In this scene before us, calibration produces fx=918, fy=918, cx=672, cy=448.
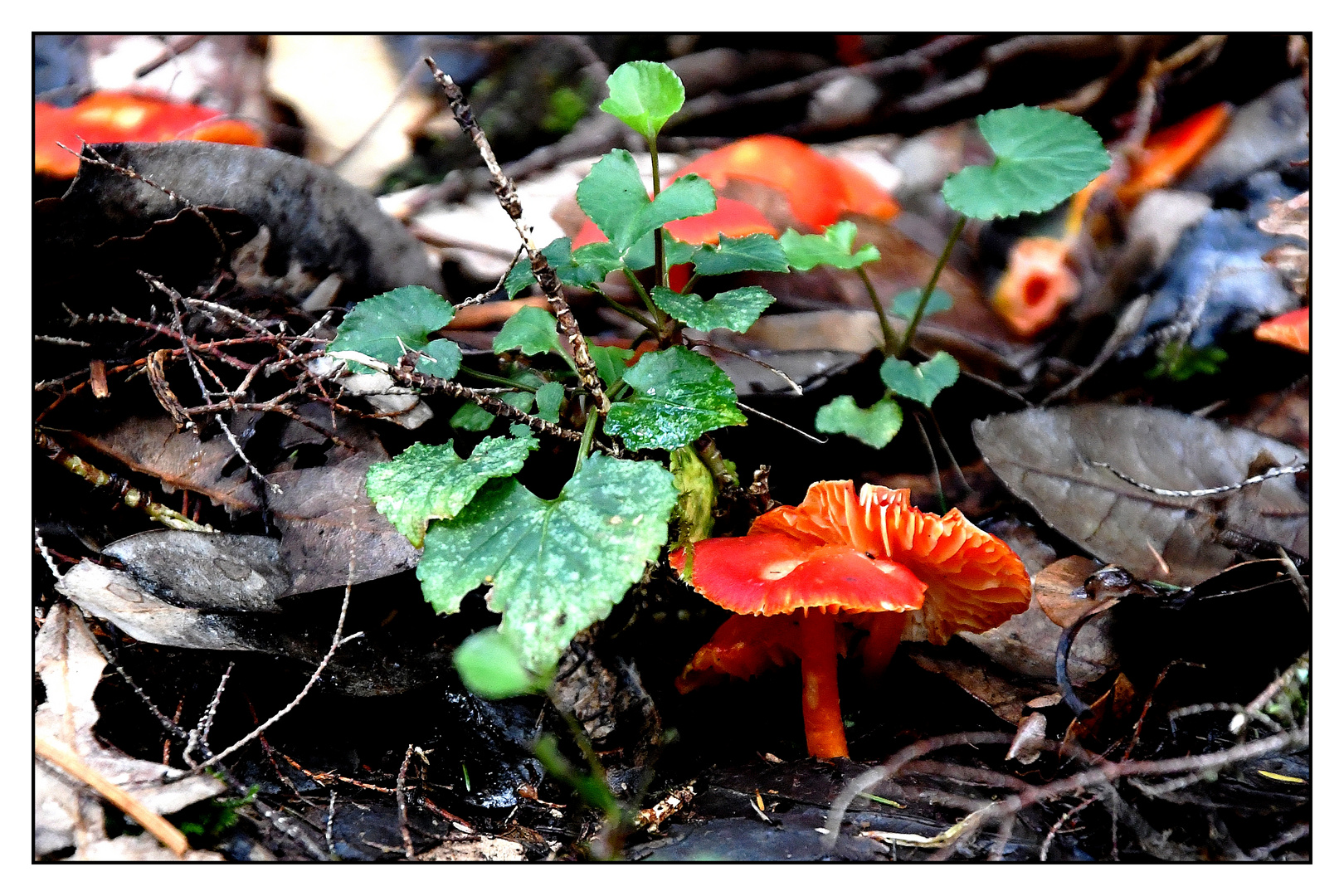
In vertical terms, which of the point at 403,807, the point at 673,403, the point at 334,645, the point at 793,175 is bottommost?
the point at 403,807

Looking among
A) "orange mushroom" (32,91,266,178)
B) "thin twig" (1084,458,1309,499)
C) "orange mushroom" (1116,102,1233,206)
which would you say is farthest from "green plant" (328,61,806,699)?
"orange mushroom" (1116,102,1233,206)

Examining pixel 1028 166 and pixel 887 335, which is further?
pixel 887 335

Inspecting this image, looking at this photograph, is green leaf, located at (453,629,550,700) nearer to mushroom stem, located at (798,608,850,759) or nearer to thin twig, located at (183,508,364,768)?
thin twig, located at (183,508,364,768)

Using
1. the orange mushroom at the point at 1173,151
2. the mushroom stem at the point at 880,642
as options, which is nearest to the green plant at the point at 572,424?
the mushroom stem at the point at 880,642

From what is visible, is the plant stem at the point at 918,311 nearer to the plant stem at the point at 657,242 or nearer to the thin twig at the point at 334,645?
the plant stem at the point at 657,242

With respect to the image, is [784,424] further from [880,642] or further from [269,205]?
[269,205]

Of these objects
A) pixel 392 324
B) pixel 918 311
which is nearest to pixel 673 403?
pixel 392 324

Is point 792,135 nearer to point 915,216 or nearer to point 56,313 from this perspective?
point 915,216
